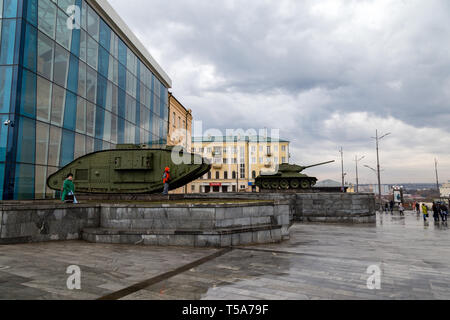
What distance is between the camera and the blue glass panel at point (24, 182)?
15557 mm

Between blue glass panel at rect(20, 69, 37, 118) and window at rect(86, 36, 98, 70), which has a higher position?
window at rect(86, 36, 98, 70)

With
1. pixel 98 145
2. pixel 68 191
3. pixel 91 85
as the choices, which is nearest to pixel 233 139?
pixel 98 145

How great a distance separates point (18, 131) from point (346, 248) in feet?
56.6

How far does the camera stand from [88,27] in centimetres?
2167

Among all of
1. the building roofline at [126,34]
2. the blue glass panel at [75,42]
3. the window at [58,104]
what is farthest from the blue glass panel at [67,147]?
the building roofline at [126,34]

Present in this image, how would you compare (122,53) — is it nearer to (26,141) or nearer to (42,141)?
(42,141)

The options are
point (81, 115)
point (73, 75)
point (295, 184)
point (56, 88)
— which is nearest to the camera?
point (56, 88)

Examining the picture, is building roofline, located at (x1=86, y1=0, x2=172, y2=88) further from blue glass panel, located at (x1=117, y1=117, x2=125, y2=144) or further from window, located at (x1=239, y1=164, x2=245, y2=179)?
window, located at (x1=239, y1=164, x2=245, y2=179)

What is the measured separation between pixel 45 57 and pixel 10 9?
281cm

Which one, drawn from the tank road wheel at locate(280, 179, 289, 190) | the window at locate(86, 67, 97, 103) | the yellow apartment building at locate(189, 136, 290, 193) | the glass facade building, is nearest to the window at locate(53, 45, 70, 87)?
the glass facade building

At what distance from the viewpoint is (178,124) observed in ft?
138

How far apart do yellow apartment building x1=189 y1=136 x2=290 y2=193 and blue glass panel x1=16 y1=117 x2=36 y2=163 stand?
42.2 metres

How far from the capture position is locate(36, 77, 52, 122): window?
670 inches

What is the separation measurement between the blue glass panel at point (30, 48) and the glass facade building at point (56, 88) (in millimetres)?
56
